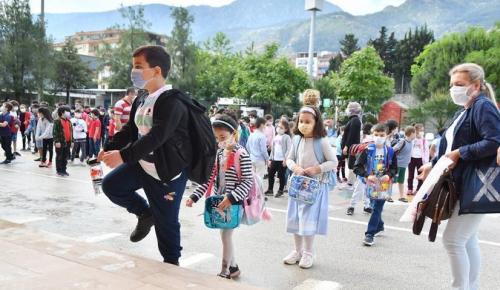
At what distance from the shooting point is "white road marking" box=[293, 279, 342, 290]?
431cm

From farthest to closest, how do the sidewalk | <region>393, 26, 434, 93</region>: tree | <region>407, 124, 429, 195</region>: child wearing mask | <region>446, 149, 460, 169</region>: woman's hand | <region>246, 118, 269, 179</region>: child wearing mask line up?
<region>393, 26, 434, 93</region>: tree
<region>407, 124, 429, 195</region>: child wearing mask
<region>246, 118, 269, 179</region>: child wearing mask
<region>446, 149, 460, 169</region>: woman's hand
the sidewalk

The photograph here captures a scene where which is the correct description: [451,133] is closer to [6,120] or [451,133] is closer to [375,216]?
[375,216]

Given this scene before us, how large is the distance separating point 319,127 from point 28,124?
15.2 m

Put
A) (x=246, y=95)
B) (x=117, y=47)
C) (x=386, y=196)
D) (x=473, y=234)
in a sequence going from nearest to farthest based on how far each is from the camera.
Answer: (x=473, y=234) → (x=386, y=196) → (x=246, y=95) → (x=117, y=47)

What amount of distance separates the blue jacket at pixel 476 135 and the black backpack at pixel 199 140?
180 centimetres

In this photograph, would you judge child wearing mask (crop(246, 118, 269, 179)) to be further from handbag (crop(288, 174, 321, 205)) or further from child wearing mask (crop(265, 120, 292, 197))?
handbag (crop(288, 174, 321, 205))

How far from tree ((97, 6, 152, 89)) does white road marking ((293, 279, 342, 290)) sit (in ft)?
163

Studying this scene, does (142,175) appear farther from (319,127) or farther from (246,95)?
(246,95)

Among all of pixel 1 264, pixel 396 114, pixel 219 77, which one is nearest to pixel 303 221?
pixel 1 264

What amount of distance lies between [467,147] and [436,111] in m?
32.7

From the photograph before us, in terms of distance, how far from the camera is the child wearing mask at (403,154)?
397 inches

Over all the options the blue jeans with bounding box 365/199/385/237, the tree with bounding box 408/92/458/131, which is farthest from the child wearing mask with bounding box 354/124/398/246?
the tree with bounding box 408/92/458/131

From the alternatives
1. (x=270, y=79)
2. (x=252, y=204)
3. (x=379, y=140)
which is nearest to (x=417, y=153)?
(x=379, y=140)

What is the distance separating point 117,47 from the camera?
53.1 metres
